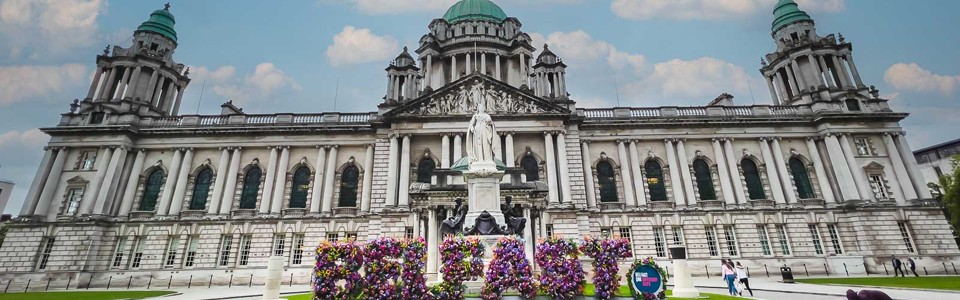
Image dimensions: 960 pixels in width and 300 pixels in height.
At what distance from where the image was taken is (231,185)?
109 ft

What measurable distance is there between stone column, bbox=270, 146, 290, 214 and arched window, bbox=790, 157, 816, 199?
3882 centimetres

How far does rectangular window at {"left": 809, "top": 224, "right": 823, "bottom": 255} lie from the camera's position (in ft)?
103

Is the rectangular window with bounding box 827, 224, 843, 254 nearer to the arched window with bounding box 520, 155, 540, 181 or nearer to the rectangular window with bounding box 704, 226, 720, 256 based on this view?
the rectangular window with bounding box 704, 226, 720, 256

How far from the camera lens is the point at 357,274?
11125 millimetres


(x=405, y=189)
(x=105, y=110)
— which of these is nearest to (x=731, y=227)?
(x=405, y=189)

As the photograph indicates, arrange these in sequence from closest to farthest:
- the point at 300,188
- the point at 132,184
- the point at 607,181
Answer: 1. the point at 132,184
2. the point at 607,181
3. the point at 300,188

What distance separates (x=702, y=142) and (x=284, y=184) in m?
32.7

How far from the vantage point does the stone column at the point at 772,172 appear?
32625mm

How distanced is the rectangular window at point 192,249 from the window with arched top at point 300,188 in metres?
6.72

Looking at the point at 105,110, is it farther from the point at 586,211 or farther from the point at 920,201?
the point at 920,201

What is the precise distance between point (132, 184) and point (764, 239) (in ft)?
153

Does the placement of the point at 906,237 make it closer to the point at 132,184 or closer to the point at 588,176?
Result: the point at 588,176

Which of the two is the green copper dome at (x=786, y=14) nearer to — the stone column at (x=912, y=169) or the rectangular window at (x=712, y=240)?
the stone column at (x=912, y=169)

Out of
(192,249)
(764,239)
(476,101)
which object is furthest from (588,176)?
(192,249)
